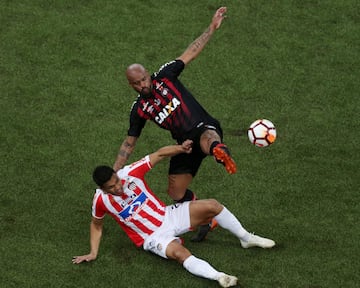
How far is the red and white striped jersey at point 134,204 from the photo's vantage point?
9.96 metres

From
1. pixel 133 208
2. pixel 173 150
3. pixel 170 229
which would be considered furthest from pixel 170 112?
pixel 170 229

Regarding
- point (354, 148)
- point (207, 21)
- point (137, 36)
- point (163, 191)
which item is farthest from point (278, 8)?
point (163, 191)

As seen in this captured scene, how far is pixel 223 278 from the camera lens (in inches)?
372

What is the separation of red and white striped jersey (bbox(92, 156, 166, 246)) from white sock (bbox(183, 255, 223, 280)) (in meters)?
0.66

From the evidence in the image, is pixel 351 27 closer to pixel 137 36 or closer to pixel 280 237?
pixel 137 36

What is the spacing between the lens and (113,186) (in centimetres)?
955

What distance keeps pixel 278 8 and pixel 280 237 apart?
5.92 metres

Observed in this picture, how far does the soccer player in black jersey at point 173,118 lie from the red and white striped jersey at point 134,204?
392 millimetres

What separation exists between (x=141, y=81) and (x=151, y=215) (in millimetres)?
1655

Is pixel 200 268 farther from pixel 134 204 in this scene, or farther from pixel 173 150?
pixel 173 150

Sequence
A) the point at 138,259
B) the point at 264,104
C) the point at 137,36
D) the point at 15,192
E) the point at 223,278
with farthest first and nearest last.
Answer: the point at 137,36 < the point at 264,104 < the point at 15,192 < the point at 138,259 < the point at 223,278

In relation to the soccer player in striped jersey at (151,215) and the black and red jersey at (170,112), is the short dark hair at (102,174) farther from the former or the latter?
the black and red jersey at (170,112)

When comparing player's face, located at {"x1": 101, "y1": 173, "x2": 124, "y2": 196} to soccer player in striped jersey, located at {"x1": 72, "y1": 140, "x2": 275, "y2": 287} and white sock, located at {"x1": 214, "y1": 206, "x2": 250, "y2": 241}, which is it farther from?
white sock, located at {"x1": 214, "y1": 206, "x2": 250, "y2": 241}

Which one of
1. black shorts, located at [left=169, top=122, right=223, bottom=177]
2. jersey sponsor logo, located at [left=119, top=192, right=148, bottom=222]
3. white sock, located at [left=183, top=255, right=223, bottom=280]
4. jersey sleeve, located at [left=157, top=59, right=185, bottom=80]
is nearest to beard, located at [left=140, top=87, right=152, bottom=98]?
jersey sleeve, located at [left=157, top=59, right=185, bottom=80]
